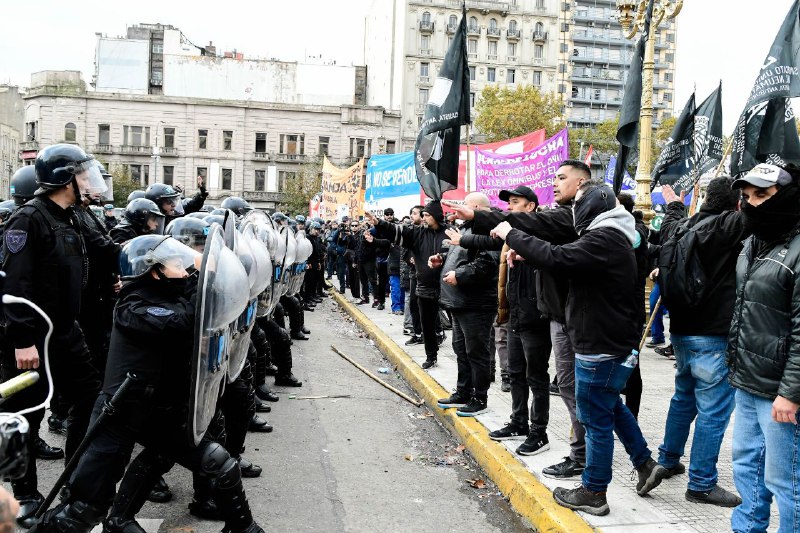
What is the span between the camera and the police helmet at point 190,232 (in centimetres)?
432

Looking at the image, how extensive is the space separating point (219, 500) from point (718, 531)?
284 centimetres

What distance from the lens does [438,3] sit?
237 feet

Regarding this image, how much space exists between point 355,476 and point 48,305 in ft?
8.17

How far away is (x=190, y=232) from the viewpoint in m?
4.37

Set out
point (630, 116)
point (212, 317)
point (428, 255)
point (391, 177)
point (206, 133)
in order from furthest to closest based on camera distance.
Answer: point (206, 133)
point (391, 177)
point (630, 116)
point (428, 255)
point (212, 317)

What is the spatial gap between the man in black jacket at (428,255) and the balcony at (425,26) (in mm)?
66597

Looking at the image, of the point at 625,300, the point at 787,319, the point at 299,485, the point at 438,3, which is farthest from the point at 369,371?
the point at 438,3

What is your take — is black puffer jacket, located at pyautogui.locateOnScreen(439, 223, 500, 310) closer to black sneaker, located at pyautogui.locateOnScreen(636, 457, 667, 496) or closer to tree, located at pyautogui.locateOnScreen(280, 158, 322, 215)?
black sneaker, located at pyautogui.locateOnScreen(636, 457, 667, 496)

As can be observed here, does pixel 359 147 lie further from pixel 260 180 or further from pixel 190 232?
pixel 190 232

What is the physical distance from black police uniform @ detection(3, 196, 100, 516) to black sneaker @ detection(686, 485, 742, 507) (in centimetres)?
396

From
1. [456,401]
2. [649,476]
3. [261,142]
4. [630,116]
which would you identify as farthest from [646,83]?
[261,142]

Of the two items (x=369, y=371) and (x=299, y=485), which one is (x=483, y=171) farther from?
(x=299, y=485)

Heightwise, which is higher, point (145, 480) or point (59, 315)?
point (59, 315)

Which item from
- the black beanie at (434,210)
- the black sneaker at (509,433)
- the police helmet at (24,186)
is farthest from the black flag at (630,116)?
the police helmet at (24,186)
